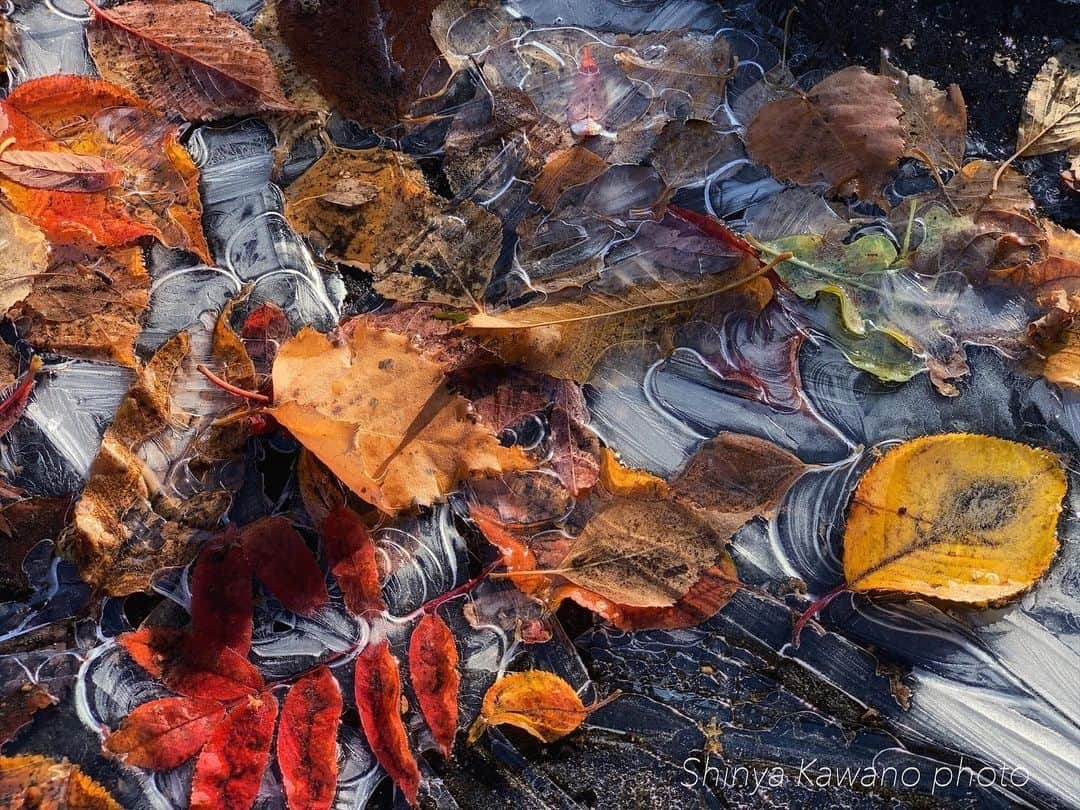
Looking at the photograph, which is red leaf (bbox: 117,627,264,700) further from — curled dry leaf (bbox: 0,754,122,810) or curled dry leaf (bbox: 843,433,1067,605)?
curled dry leaf (bbox: 843,433,1067,605)

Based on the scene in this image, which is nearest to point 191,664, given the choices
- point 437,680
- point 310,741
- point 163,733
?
point 163,733

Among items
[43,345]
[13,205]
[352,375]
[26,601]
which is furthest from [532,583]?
[13,205]

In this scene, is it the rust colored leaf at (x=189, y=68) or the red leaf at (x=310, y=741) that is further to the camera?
the rust colored leaf at (x=189, y=68)

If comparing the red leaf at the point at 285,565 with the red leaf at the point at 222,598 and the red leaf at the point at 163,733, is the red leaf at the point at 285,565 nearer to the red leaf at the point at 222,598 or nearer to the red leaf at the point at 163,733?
the red leaf at the point at 222,598

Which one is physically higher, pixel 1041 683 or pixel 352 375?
pixel 352 375

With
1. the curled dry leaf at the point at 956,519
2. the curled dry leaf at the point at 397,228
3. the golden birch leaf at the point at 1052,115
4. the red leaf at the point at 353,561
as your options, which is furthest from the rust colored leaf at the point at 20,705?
the golden birch leaf at the point at 1052,115

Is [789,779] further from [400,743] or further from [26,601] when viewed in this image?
[26,601]
